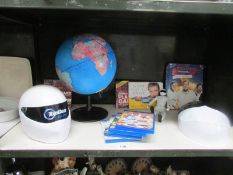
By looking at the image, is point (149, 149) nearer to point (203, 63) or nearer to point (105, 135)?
point (105, 135)

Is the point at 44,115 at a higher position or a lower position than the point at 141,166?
higher

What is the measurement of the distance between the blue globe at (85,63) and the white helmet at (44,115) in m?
0.07

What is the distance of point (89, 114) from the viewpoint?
873 millimetres

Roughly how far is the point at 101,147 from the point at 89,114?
0.21m

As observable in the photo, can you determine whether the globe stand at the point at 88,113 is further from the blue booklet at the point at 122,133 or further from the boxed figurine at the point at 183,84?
the boxed figurine at the point at 183,84

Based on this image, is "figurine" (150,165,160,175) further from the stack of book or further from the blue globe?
the blue globe

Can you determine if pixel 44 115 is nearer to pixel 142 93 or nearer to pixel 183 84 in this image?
pixel 142 93

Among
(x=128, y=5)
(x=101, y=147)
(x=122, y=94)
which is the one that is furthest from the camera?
(x=122, y=94)

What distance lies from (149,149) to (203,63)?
52 centimetres

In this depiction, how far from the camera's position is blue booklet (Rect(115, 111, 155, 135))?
0.70 m

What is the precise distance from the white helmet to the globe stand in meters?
0.14

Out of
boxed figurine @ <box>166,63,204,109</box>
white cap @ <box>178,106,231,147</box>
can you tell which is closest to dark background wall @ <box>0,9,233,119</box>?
boxed figurine @ <box>166,63,204,109</box>

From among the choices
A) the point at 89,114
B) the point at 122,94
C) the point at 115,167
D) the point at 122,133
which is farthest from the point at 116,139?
the point at 115,167

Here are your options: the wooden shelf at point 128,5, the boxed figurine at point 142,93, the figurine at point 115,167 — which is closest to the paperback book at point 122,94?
the boxed figurine at point 142,93
